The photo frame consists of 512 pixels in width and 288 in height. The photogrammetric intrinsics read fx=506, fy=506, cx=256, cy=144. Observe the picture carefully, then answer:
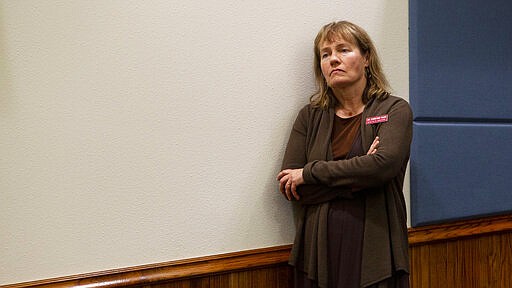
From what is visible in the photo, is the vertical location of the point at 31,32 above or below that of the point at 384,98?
above

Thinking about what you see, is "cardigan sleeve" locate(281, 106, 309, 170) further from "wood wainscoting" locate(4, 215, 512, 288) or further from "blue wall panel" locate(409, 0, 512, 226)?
"blue wall panel" locate(409, 0, 512, 226)

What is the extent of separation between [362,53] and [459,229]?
2.77ft

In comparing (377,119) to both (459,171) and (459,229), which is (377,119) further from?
(459,229)

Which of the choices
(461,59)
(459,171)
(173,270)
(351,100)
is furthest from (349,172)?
(461,59)

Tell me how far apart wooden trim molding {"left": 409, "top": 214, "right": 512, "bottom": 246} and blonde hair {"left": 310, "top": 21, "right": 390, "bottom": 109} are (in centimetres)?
59

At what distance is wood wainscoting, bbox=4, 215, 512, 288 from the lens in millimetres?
1435

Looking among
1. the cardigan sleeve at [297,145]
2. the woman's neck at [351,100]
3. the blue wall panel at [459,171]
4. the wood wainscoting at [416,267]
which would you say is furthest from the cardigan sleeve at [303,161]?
the blue wall panel at [459,171]

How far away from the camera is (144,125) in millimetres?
1455

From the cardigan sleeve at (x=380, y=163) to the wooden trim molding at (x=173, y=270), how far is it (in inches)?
12.9

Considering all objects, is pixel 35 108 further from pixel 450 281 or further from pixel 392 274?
pixel 450 281

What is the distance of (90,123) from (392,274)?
948 mm

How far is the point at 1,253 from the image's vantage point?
1.29 m

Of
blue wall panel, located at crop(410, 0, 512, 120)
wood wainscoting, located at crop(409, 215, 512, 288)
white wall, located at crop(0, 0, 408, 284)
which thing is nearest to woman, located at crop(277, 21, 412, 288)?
white wall, located at crop(0, 0, 408, 284)

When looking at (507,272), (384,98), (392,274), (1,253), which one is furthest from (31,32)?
(507,272)
